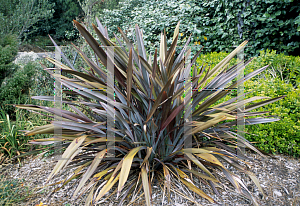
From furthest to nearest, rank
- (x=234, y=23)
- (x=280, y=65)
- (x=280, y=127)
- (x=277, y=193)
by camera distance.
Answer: (x=234, y=23) → (x=280, y=65) → (x=280, y=127) → (x=277, y=193)

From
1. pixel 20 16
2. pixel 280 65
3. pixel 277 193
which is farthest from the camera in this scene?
pixel 20 16

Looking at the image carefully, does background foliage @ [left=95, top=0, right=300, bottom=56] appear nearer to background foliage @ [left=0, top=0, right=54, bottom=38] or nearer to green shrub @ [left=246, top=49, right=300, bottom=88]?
green shrub @ [left=246, top=49, right=300, bottom=88]

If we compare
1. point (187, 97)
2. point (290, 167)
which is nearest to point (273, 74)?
point (290, 167)

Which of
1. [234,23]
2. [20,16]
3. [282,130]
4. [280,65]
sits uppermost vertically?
[20,16]

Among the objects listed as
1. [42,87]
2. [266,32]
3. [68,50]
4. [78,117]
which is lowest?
[78,117]

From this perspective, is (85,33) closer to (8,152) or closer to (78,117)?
(78,117)

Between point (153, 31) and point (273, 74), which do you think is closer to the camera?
point (273, 74)

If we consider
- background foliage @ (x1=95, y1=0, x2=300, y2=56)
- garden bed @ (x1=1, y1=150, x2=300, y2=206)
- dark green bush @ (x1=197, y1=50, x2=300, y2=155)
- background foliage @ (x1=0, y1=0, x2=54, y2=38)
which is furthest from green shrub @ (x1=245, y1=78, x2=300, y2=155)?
background foliage @ (x1=0, y1=0, x2=54, y2=38)

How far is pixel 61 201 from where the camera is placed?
1.69 metres

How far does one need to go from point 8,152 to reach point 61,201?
4.35 feet

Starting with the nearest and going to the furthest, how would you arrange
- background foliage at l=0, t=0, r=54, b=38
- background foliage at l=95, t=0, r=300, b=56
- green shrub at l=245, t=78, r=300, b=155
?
1. green shrub at l=245, t=78, r=300, b=155
2. background foliage at l=95, t=0, r=300, b=56
3. background foliage at l=0, t=0, r=54, b=38

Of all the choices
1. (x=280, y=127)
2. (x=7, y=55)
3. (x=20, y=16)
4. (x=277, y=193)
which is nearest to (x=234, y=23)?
(x=280, y=127)

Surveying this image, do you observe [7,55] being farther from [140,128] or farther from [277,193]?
[277,193]

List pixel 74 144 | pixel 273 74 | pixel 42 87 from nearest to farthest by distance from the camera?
1. pixel 74 144
2. pixel 273 74
3. pixel 42 87
